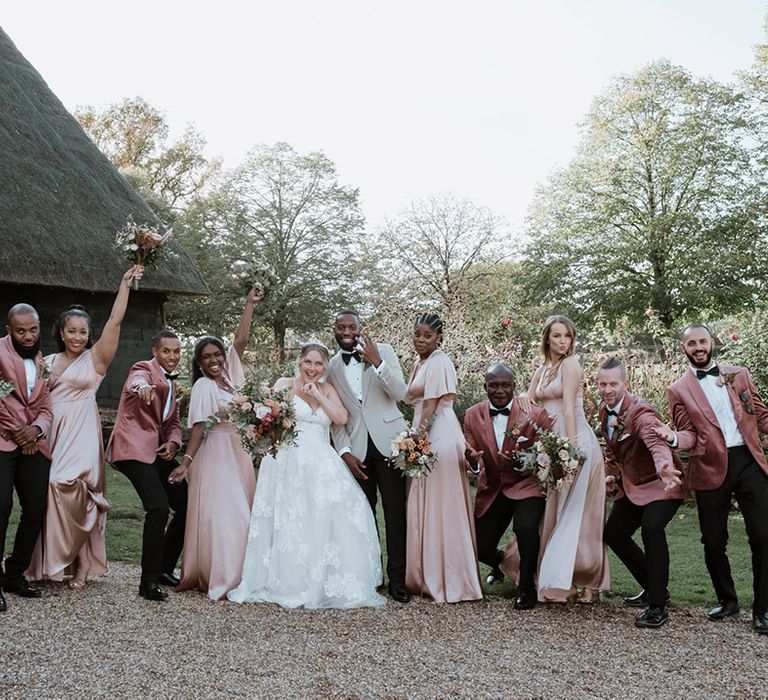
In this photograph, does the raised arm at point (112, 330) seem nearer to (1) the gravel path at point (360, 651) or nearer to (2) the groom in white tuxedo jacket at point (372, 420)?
(2) the groom in white tuxedo jacket at point (372, 420)

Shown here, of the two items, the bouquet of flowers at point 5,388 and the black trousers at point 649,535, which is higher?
the bouquet of flowers at point 5,388

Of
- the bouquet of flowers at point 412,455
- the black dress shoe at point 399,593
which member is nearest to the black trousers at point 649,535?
the bouquet of flowers at point 412,455

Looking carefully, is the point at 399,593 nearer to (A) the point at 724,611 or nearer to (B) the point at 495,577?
(B) the point at 495,577

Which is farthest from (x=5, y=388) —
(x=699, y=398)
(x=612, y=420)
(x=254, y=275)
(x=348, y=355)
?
(x=699, y=398)

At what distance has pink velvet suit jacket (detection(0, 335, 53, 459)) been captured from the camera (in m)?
5.89

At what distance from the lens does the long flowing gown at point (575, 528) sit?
6.05 metres

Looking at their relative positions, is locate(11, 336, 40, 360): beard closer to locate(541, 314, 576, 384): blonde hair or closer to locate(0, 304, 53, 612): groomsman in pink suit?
locate(0, 304, 53, 612): groomsman in pink suit

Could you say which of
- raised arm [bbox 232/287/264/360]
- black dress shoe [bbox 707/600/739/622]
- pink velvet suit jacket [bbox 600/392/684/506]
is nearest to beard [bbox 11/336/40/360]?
raised arm [bbox 232/287/264/360]

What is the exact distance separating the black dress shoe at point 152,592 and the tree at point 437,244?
30729mm

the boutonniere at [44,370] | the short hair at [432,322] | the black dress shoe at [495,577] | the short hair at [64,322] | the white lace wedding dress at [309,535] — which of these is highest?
the short hair at [432,322]

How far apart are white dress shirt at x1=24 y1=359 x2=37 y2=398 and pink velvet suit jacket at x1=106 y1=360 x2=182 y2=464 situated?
65cm

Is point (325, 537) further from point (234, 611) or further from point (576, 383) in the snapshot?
point (576, 383)

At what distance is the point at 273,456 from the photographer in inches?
243

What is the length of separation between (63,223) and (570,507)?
11056 millimetres
